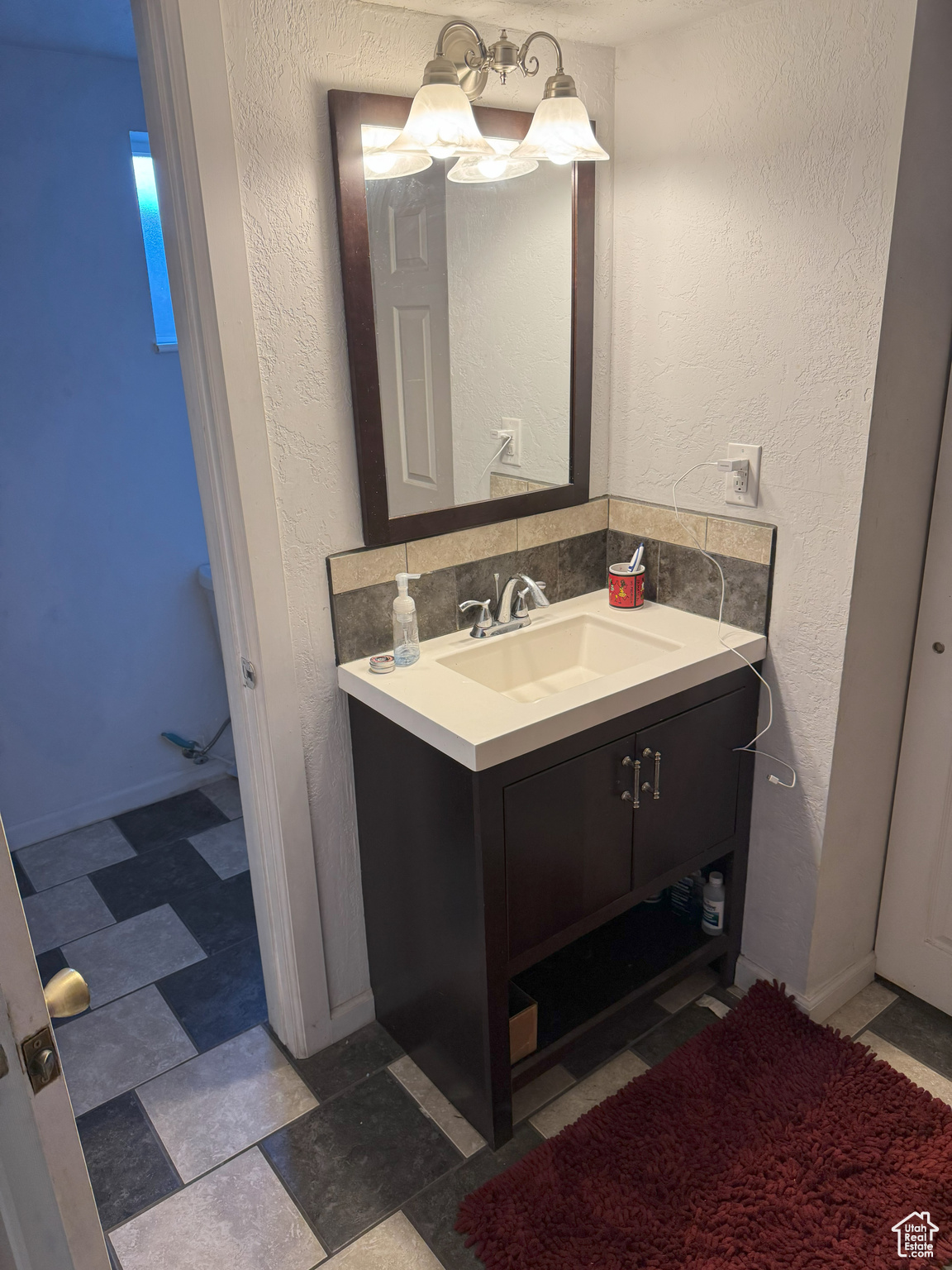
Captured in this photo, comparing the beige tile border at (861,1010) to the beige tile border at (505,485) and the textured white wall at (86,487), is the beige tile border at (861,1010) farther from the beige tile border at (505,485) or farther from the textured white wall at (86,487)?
the textured white wall at (86,487)

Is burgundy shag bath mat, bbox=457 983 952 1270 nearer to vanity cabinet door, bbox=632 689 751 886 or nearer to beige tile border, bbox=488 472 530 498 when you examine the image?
vanity cabinet door, bbox=632 689 751 886

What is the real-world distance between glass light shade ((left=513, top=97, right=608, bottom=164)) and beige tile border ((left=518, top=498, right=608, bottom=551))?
734 mm

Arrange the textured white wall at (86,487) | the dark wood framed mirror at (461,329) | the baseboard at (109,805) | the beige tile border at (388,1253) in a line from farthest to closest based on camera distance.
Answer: the baseboard at (109,805), the textured white wall at (86,487), the dark wood framed mirror at (461,329), the beige tile border at (388,1253)

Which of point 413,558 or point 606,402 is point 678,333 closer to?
point 606,402

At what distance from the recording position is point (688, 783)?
1888 millimetres

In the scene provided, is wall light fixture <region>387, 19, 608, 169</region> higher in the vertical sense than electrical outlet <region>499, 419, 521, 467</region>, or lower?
higher

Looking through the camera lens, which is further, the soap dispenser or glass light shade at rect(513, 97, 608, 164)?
the soap dispenser

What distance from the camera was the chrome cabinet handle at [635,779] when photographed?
5.73ft

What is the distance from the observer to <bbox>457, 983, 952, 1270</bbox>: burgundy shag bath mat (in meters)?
1.56

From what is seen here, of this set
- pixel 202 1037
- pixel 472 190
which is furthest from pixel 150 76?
pixel 202 1037

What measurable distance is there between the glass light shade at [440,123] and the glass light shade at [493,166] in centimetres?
20

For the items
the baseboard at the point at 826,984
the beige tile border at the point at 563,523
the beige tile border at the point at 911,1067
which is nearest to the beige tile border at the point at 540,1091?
the baseboard at the point at 826,984

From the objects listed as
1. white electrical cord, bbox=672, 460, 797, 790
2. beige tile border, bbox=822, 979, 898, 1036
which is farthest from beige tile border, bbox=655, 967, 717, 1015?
white electrical cord, bbox=672, 460, 797, 790

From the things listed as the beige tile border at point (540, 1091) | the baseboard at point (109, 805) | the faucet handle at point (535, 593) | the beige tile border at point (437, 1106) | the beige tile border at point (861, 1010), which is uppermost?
the faucet handle at point (535, 593)
